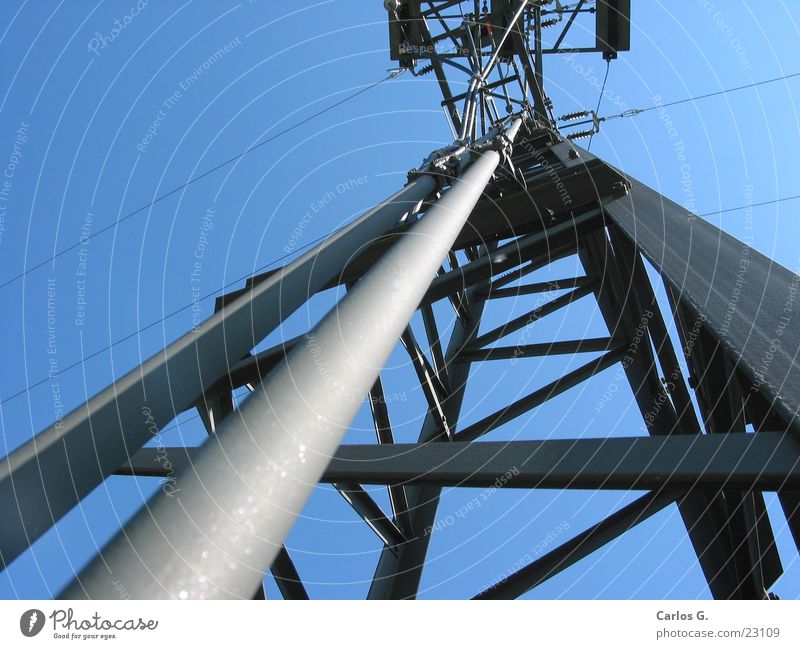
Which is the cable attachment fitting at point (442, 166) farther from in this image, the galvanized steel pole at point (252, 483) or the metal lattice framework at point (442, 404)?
the galvanized steel pole at point (252, 483)

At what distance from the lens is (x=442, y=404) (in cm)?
761

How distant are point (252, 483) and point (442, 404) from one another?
6431 mm

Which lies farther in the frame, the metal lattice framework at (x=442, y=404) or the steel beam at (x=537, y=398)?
the steel beam at (x=537, y=398)

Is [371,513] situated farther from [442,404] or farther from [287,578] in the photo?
[442,404]

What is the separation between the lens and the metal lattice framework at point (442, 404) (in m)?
1.27

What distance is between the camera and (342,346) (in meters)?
1.71

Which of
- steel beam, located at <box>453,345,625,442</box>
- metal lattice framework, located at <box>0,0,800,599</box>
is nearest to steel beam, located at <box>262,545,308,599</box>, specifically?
metal lattice framework, located at <box>0,0,800,599</box>

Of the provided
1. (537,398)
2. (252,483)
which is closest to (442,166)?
(537,398)

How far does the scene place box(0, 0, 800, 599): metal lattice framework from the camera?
1.27 meters

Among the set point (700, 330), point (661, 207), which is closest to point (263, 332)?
point (700, 330)

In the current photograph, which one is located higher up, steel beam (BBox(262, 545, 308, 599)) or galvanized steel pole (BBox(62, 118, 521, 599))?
galvanized steel pole (BBox(62, 118, 521, 599))

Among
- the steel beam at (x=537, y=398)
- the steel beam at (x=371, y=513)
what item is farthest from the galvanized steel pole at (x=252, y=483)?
the steel beam at (x=537, y=398)

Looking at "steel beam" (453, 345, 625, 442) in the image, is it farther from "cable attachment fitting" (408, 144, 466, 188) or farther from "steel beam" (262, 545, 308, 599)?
"cable attachment fitting" (408, 144, 466, 188)

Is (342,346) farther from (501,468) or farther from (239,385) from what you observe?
(239,385)
